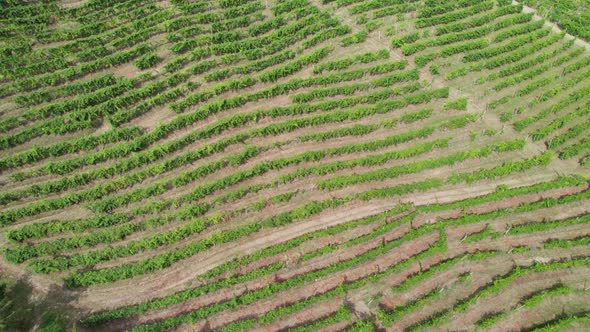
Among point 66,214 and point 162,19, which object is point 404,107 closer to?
point 162,19

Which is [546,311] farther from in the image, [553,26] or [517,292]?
[553,26]

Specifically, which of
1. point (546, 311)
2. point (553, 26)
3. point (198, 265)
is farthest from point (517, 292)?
point (553, 26)

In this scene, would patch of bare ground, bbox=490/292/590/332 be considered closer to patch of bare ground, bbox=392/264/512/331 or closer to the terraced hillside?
the terraced hillside

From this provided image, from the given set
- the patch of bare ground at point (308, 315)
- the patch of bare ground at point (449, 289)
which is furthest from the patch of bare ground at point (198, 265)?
the patch of bare ground at point (449, 289)

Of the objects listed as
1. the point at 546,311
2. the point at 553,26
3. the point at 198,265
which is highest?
the point at 553,26

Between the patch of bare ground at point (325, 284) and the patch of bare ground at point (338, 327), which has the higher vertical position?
the patch of bare ground at point (325, 284)

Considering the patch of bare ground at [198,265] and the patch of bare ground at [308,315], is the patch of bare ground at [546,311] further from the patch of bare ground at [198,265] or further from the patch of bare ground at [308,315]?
the patch of bare ground at [198,265]
